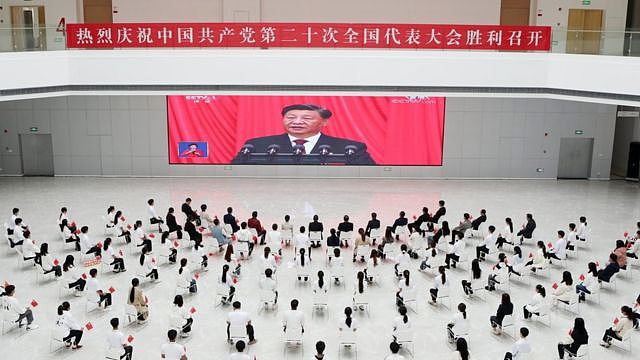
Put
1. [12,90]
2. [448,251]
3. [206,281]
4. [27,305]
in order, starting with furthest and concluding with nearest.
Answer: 1. [12,90]
2. [448,251]
3. [206,281]
4. [27,305]

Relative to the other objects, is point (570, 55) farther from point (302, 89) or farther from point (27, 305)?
point (27, 305)

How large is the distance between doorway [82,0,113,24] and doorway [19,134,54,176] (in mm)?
5774

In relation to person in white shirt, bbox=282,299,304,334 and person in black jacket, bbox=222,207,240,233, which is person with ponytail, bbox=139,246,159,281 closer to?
person in black jacket, bbox=222,207,240,233

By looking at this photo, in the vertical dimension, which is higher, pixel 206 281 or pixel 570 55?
pixel 570 55

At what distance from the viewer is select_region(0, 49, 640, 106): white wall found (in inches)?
856

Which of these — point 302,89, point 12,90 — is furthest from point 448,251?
point 12,90

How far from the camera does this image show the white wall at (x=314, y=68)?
21734mm

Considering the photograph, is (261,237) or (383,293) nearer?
(383,293)

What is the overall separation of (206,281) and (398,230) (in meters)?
5.84

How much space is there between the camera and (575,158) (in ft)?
87.5

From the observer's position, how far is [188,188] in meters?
23.9

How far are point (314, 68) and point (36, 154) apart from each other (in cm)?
1309

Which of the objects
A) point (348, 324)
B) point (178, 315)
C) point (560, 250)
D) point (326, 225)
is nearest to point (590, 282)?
point (560, 250)

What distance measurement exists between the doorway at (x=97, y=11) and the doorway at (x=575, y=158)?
2089 cm
